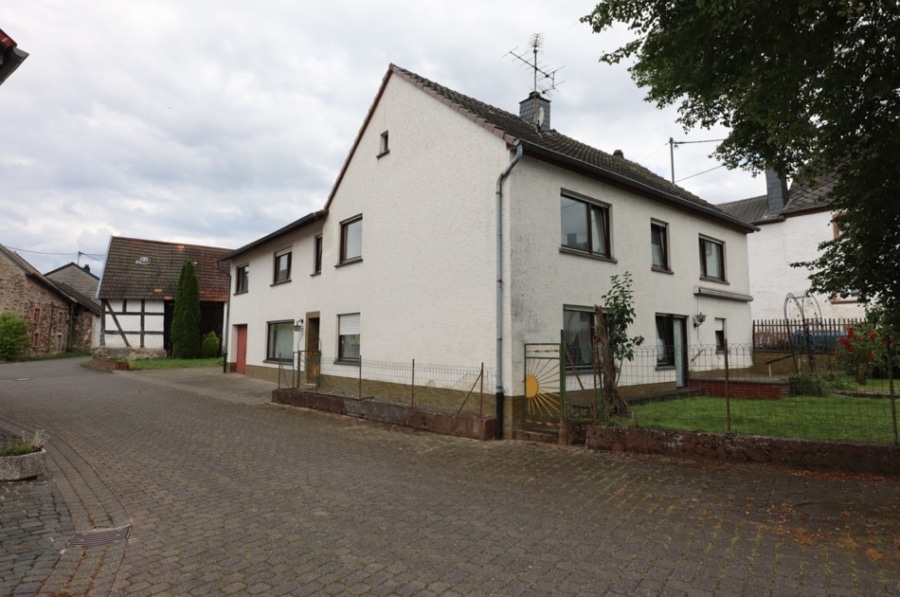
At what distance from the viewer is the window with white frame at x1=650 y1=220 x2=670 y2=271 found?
1400 centimetres

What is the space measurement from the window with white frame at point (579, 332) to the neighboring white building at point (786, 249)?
1551 centimetres

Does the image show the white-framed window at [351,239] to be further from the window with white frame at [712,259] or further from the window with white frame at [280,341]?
the window with white frame at [712,259]

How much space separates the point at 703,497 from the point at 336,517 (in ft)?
13.1

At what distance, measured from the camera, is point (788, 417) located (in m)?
9.22

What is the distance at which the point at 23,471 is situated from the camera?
632 cm

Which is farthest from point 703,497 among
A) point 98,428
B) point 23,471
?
point 98,428

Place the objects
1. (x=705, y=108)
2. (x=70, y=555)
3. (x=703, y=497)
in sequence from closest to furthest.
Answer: (x=70, y=555)
(x=703, y=497)
(x=705, y=108)

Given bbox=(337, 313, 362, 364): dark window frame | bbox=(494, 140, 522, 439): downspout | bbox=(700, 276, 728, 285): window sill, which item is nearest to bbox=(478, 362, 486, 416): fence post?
bbox=(494, 140, 522, 439): downspout

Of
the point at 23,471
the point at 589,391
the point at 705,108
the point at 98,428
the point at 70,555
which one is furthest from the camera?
the point at 589,391

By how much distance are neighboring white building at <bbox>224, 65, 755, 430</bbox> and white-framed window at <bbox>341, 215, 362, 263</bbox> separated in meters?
0.06

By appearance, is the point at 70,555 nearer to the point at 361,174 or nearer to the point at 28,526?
the point at 28,526

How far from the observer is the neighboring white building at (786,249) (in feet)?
73.6

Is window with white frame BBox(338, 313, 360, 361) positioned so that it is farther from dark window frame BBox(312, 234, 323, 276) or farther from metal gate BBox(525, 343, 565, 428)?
metal gate BBox(525, 343, 565, 428)

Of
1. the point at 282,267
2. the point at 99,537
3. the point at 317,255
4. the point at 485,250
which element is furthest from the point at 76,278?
the point at 99,537
